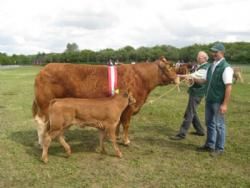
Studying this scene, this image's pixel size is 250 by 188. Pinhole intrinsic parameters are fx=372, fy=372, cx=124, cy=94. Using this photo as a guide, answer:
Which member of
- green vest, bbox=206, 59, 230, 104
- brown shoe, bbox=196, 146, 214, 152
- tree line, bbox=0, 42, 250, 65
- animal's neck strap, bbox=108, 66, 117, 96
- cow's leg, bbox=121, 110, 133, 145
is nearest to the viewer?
green vest, bbox=206, 59, 230, 104

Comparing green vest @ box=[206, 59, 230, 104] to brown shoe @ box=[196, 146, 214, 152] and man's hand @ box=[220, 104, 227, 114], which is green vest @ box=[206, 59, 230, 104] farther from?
brown shoe @ box=[196, 146, 214, 152]

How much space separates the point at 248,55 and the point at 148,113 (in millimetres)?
77036

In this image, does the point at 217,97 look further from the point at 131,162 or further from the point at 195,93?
the point at 131,162

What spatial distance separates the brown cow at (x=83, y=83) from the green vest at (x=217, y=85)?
135 centimetres

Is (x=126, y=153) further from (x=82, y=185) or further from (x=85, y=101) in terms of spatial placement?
(x=82, y=185)

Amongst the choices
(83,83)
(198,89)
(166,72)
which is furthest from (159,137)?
(83,83)

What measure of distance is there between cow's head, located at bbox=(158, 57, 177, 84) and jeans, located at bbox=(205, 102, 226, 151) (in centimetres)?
129

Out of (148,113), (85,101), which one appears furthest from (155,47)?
(85,101)

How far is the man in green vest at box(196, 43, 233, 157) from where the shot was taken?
7.95 m

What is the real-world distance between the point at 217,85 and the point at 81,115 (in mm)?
3029

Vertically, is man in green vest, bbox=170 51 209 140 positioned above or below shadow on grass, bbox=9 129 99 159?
above

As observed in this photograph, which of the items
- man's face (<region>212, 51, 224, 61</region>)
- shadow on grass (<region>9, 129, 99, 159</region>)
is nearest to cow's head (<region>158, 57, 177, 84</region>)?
man's face (<region>212, 51, 224, 61</region>)

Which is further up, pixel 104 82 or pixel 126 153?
pixel 104 82

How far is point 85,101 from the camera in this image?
312 inches
